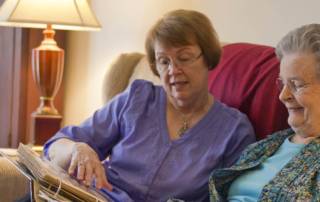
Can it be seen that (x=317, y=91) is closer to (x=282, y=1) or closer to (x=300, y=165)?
(x=300, y=165)

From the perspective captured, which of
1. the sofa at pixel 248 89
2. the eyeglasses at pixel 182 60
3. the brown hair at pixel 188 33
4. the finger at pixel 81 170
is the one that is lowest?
the finger at pixel 81 170

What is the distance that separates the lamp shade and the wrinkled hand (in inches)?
40.4

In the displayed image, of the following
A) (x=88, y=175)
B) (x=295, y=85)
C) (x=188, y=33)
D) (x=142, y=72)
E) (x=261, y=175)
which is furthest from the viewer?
(x=142, y=72)

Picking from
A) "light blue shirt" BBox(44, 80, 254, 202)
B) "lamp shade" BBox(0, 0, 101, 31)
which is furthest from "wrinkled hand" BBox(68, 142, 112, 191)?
"lamp shade" BBox(0, 0, 101, 31)

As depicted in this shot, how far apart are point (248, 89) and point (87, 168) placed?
0.50 m

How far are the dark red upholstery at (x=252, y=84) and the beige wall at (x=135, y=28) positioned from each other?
0.21m

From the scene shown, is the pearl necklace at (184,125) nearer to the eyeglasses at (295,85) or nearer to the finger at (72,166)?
the finger at (72,166)

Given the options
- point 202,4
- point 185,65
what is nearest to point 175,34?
point 185,65

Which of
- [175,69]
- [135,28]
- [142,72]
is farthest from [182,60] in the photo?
[135,28]

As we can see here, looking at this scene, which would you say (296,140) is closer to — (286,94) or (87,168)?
(286,94)

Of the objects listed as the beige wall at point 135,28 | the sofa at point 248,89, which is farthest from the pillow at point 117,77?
the beige wall at point 135,28

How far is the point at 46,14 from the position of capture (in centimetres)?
250

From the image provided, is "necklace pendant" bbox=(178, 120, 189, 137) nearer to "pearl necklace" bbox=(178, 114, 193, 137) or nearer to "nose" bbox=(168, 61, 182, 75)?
"pearl necklace" bbox=(178, 114, 193, 137)

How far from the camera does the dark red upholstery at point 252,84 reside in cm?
161
